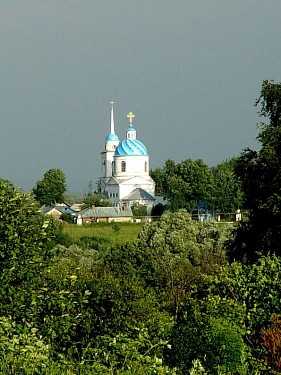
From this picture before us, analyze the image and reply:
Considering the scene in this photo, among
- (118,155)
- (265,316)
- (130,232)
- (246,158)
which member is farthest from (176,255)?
(118,155)

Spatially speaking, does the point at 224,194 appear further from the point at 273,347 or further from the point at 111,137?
the point at 273,347

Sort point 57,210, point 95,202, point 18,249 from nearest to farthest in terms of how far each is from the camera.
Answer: point 18,249 < point 57,210 < point 95,202

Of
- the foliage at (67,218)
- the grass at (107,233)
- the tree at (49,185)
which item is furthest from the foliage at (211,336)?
the tree at (49,185)

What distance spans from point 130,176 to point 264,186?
269ft

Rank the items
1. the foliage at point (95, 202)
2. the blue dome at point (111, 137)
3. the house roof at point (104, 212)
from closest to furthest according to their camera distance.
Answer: the house roof at point (104, 212), the foliage at point (95, 202), the blue dome at point (111, 137)

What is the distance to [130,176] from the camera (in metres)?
103

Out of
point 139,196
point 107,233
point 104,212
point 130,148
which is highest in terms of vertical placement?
point 130,148

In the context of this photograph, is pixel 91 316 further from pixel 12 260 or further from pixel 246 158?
pixel 246 158

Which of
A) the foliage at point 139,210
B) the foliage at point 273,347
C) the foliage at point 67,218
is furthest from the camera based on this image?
the foliage at point 139,210

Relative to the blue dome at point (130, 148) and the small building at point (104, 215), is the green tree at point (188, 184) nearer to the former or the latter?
the small building at point (104, 215)

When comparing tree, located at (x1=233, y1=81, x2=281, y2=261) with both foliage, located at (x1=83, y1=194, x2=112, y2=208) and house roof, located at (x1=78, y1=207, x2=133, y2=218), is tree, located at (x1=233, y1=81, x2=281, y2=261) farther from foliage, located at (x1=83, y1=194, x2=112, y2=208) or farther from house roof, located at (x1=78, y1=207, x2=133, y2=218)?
foliage, located at (x1=83, y1=194, x2=112, y2=208)

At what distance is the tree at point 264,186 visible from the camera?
20781mm

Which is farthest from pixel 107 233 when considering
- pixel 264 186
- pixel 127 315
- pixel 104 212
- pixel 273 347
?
pixel 273 347

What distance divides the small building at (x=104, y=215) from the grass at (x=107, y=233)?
13.1 metres
